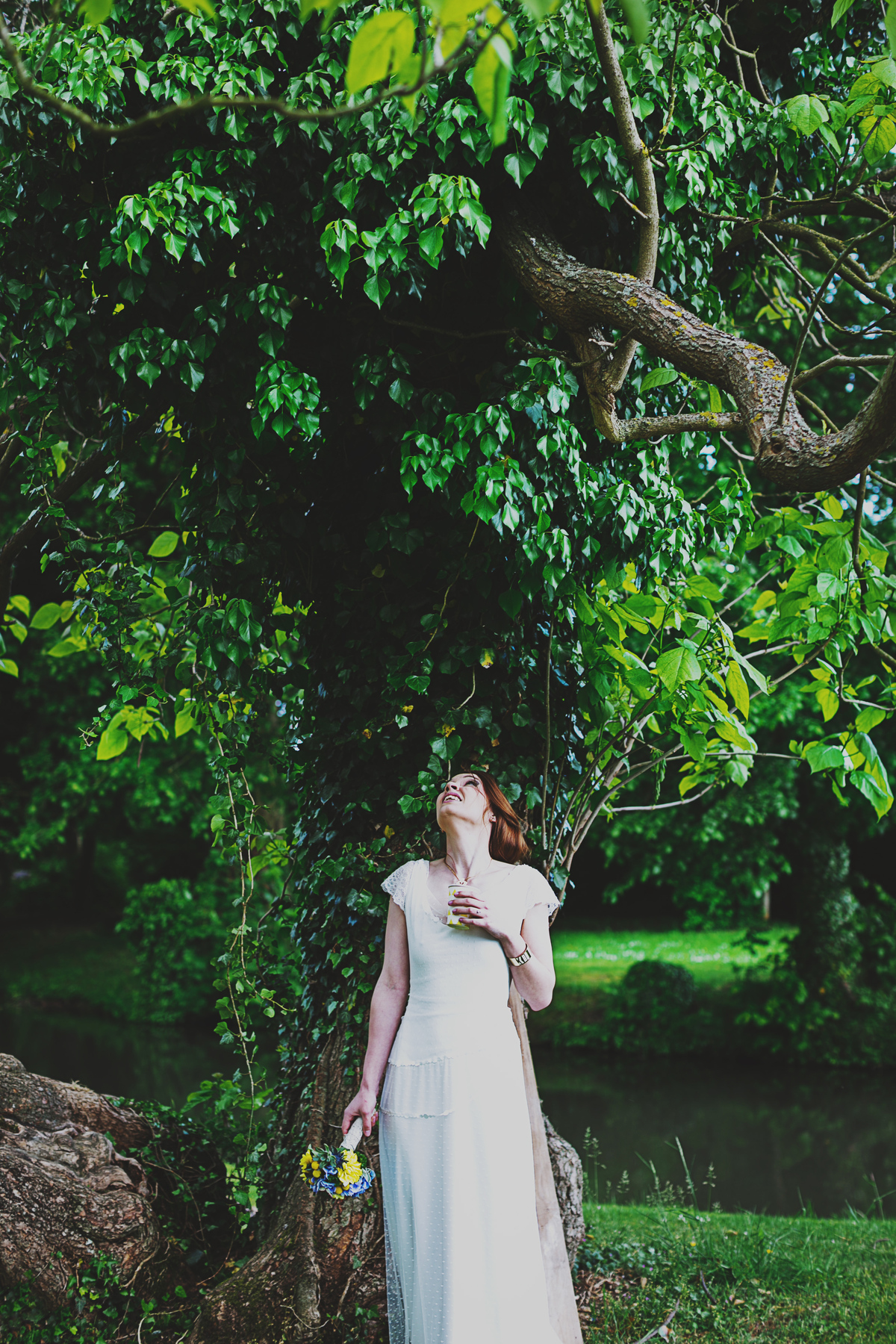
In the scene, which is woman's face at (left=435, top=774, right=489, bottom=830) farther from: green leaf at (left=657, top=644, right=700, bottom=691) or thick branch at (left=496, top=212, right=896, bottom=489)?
thick branch at (left=496, top=212, right=896, bottom=489)

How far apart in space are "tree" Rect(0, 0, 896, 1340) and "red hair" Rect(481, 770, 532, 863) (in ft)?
1.45

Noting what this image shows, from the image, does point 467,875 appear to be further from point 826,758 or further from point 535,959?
point 826,758

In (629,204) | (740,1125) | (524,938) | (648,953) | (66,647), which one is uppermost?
(629,204)

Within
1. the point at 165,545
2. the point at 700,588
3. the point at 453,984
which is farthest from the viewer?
the point at 165,545

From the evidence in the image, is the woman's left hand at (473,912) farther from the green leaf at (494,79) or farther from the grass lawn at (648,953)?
the grass lawn at (648,953)

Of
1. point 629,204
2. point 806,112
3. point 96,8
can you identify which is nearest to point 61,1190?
point 96,8

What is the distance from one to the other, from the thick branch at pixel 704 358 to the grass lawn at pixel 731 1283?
3.07 meters

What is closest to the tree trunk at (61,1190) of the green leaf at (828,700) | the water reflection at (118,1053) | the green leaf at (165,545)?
the green leaf at (165,545)

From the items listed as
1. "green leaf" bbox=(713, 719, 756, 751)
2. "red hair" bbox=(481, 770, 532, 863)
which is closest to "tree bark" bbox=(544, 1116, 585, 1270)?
"red hair" bbox=(481, 770, 532, 863)

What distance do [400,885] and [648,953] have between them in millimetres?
14854

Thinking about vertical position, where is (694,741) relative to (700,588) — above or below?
below

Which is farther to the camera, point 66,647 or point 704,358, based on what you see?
point 66,647

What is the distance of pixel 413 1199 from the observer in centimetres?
275

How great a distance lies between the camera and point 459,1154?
271 centimetres
